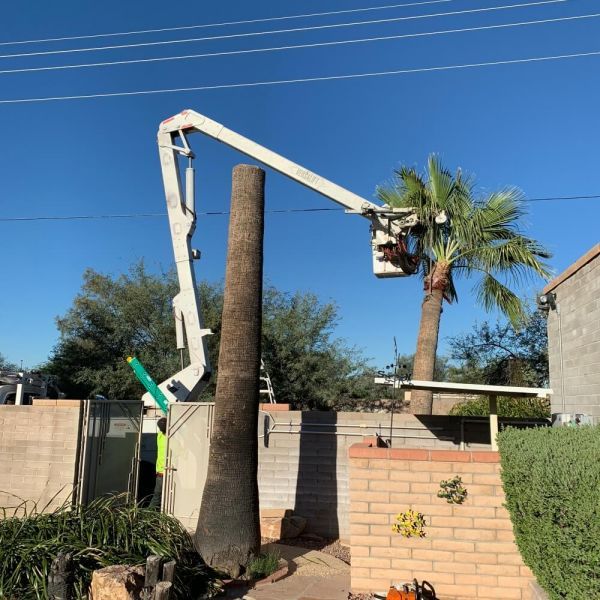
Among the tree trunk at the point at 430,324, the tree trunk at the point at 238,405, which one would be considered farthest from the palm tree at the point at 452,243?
the tree trunk at the point at 238,405

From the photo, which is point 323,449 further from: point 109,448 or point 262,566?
point 262,566

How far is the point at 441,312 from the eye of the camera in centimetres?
1214

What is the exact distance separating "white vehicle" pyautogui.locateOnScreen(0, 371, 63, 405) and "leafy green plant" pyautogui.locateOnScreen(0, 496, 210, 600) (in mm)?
6096

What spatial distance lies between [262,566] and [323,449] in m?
3.76

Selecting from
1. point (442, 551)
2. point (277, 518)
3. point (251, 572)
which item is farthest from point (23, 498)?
point (442, 551)

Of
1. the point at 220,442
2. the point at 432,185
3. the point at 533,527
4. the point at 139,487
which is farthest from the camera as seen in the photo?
the point at 432,185

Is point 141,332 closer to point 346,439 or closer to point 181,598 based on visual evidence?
point 346,439

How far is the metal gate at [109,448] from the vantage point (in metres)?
9.41

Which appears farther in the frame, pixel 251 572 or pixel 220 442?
pixel 220 442

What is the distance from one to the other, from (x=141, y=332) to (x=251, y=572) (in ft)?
49.7

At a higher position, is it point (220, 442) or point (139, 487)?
point (220, 442)

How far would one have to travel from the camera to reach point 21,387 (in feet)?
38.6

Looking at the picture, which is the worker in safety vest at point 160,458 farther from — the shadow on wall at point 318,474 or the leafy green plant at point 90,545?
the leafy green plant at point 90,545

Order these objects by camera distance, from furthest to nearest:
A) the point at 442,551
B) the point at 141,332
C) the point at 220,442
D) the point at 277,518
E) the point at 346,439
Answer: the point at 141,332, the point at 346,439, the point at 277,518, the point at 220,442, the point at 442,551
